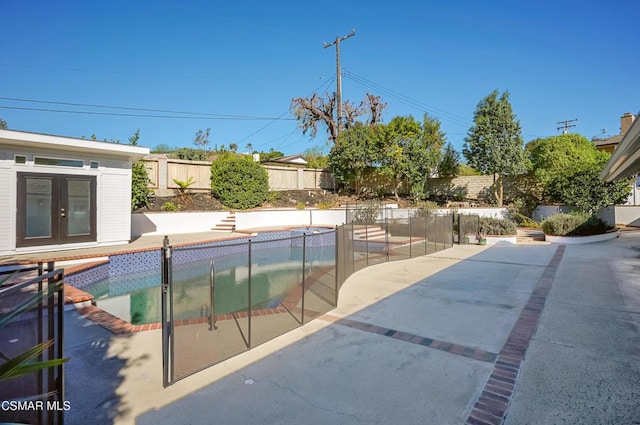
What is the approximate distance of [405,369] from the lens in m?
3.13

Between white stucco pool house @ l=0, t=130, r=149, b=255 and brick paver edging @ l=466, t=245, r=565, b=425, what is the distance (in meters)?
10.1

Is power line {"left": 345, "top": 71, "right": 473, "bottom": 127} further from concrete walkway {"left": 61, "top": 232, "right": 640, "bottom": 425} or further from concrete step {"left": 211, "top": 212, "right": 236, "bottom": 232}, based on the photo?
concrete walkway {"left": 61, "top": 232, "right": 640, "bottom": 425}

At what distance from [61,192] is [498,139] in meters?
19.7

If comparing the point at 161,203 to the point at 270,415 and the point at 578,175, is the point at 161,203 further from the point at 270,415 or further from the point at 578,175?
the point at 578,175

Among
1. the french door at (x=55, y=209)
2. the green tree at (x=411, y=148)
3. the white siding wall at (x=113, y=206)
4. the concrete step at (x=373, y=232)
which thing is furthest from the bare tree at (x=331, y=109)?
the french door at (x=55, y=209)

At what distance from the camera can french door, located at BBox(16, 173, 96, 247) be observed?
26.8ft

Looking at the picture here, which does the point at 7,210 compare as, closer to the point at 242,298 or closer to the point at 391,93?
the point at 242,298

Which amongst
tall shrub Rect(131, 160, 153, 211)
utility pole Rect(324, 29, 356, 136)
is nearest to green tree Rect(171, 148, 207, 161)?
utility pole Rect(324, 29, 356, 136)

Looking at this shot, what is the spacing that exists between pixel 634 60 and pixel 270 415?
67.4 feet

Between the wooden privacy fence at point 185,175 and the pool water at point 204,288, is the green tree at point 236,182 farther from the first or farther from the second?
the pool water at point 204,288

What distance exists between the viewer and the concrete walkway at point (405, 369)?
2.48m

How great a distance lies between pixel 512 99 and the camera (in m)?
18.6

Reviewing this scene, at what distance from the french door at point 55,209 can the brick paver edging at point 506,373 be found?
1014 centimetres

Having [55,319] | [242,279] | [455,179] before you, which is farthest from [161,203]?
[455,179]
